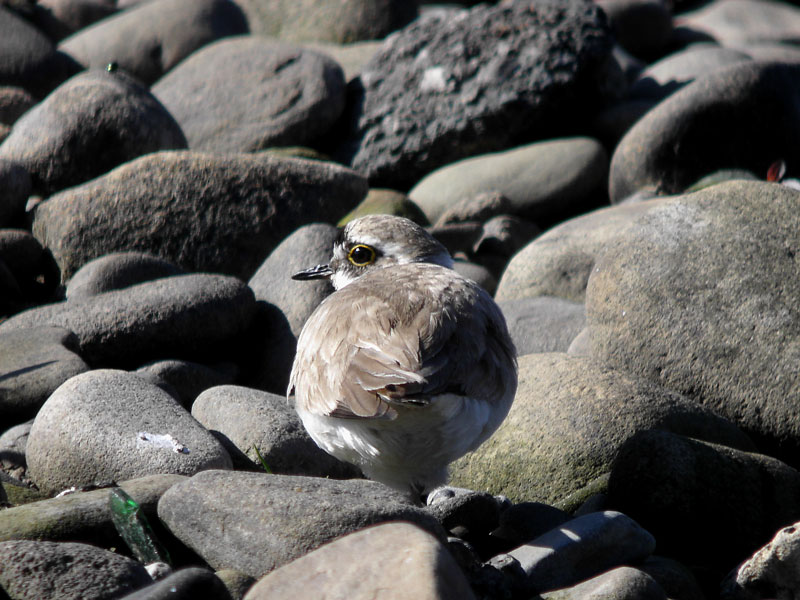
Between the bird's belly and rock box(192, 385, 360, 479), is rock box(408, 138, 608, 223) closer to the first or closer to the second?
rock box(192, 385, 360, 479)

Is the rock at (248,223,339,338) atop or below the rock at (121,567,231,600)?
below

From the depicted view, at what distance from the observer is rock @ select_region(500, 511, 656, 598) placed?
4.01m

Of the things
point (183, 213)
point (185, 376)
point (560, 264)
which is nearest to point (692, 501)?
point (560, 264)

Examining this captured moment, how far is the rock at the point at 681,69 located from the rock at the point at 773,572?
29.9ft

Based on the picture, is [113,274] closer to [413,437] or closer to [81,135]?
[81,135]

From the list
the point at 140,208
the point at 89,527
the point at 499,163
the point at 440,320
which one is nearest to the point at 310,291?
the point at 140,208

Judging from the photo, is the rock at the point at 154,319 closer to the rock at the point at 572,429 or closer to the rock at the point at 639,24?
the rock at the point at 572,429

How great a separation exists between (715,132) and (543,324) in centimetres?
391

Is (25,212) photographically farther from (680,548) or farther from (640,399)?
(680,548)

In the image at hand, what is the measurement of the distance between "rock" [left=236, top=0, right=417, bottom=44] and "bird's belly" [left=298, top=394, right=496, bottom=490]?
11.1 m

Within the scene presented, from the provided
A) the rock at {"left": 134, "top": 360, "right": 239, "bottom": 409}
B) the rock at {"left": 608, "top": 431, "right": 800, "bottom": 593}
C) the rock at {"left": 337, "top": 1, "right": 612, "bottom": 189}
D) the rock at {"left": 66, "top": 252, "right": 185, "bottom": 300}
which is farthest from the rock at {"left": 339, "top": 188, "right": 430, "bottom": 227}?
the rock at {"left": 608, "top": 431, "right": 800, "bottom": 593}

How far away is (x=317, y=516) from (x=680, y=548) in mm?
2072

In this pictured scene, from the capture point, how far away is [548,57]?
11.2 m

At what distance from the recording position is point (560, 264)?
25.8ft
